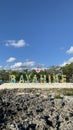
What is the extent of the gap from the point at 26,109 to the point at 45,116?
43.3 inches

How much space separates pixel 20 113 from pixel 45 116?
3.37 ft

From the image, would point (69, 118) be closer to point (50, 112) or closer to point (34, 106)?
point (50, 112)

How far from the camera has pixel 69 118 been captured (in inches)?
532

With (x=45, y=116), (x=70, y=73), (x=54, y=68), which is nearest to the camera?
(x=45, y=116)

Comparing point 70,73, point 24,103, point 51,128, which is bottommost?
point 51,128

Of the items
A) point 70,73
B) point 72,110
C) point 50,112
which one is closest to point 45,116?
point 50,112

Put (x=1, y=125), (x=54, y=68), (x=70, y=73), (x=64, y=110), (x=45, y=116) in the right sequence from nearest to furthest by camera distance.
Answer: (x=1, y=125) < (x=45, y=116) < (x=64, y=110) < (x=70, y=73) < (x=54, y=68)

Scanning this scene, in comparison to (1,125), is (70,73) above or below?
above

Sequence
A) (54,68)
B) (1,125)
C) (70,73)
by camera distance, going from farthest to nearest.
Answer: (54,68), (70,73), (1,125)

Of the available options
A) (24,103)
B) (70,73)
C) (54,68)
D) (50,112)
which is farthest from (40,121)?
(54,68)

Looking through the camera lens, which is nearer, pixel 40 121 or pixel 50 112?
pixel 40 121

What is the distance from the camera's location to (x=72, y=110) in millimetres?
14695

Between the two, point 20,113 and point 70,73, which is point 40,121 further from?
point 70,73

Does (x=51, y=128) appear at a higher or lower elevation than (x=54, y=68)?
lower
